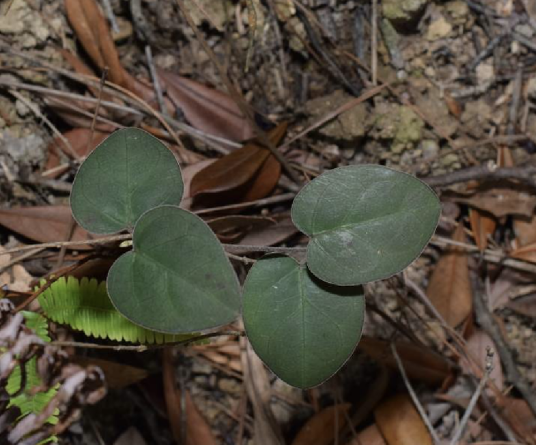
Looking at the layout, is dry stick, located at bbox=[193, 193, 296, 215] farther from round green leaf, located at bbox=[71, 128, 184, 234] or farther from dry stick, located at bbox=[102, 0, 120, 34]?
dry stick, located at bbox=[102, 0, 120, 34]

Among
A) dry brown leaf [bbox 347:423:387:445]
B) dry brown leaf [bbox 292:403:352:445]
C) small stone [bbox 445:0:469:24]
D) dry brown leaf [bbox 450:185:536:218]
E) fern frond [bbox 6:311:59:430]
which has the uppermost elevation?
small stone [bbox 445:0:469:24]

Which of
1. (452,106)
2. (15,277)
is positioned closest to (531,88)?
(452,106)

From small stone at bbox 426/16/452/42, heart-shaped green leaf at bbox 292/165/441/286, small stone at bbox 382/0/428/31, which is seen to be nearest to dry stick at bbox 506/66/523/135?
small stone at bbox 426/16/452/42

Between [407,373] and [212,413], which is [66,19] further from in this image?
[407,373]

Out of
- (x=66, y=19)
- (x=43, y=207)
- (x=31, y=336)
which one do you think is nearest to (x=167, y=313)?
(x=31, y=336)

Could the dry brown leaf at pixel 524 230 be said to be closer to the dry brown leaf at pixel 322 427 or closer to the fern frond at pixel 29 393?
the dry brown leaf at pixel 322 427
